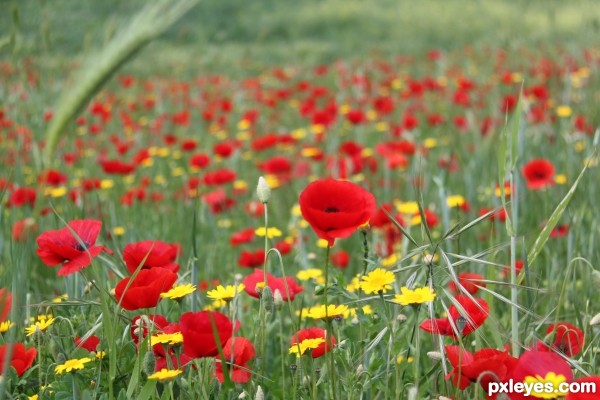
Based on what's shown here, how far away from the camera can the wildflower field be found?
1.02 metres

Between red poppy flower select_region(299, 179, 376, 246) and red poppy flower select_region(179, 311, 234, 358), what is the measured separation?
0.58ft

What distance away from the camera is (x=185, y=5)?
135cm

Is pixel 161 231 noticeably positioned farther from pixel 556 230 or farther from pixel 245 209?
pixel 556 230

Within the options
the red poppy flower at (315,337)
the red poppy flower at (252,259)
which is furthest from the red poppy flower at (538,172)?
the red poppy flower at (315,337)

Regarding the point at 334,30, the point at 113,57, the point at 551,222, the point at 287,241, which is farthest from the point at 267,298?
the point at 334,30

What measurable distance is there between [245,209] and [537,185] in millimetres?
1251

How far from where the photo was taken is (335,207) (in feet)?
3.54

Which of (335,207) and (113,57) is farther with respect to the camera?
(113,57)

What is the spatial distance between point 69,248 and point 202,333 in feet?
0.91

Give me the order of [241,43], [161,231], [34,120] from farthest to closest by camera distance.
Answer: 1. [241,43]
2. [34,120]
3. [161,231]

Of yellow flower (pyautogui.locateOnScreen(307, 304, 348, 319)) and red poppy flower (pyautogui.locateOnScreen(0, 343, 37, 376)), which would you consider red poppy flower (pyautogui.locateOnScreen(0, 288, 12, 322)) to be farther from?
yellow flower (pyautogui.locateOnScreen(307, 304, 348, 319))

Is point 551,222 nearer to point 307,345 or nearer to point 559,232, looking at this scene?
point 307,345

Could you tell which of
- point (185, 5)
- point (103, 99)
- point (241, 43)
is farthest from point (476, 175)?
point (241, 43)

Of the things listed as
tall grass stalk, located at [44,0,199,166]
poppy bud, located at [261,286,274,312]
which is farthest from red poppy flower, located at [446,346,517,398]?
tall grass stalk, located at [44,0,199,166]
